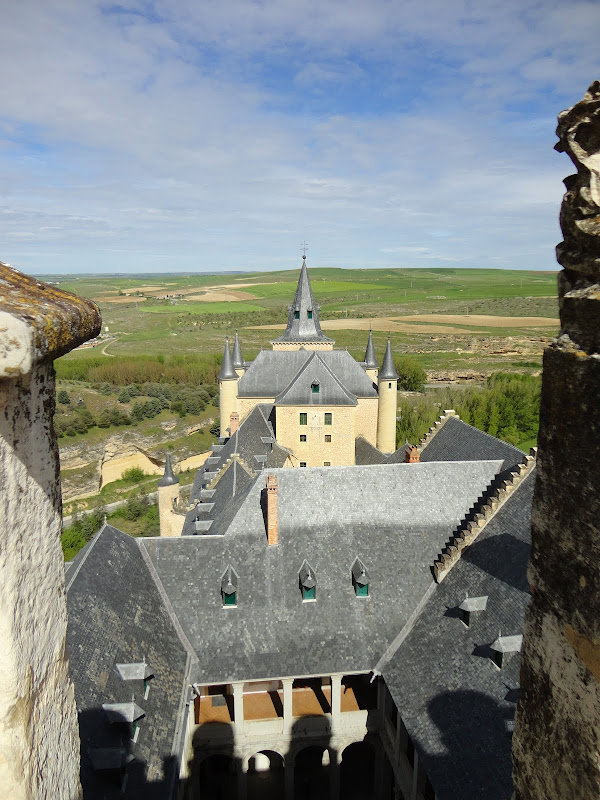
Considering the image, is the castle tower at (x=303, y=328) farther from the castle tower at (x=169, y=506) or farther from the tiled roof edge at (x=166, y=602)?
the tiled roof edge at (x=166, y=602)

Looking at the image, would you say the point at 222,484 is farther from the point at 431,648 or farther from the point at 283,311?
the point at 283,311

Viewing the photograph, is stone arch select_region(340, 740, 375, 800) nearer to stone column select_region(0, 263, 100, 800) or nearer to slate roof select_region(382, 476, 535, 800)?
slate roof select_region(382, 476, 535, 800)

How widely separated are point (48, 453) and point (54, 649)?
1103mm

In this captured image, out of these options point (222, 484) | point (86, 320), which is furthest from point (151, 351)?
point (86, 320)

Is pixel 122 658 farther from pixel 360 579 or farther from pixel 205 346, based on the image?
pixel 205 346

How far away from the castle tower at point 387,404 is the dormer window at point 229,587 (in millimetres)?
20210

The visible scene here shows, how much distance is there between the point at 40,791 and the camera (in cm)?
277

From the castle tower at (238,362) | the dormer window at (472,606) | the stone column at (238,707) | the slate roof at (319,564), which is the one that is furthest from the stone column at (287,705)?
the castle tower at (238,362)

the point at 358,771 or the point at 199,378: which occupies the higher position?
the point at 199,378

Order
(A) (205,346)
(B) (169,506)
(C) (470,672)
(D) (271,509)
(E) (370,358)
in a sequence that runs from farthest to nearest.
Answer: (A) (205,346), (E) (370,358), (B) (169,506), (D) (271,509), (C) (470,672)

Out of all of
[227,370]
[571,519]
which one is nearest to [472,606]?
[571,519]

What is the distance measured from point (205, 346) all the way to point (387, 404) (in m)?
64.3

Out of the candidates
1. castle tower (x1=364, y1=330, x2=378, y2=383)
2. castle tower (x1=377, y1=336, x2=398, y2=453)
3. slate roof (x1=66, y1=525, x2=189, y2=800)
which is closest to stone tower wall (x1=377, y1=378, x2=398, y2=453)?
castle tower (x1=377, y1=336, x2=398, y2=453)

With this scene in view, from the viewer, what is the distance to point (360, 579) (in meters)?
16.5
